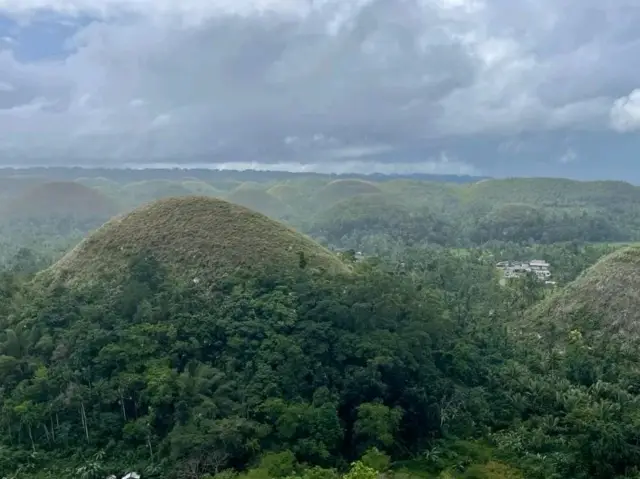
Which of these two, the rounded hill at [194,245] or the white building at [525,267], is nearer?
the rounded hill at [194,245]

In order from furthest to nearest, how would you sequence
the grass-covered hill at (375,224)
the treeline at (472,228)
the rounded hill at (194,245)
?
the grass-covered hill at (375,224) < the treeline at (472,228) < the rounded hill at (194,245)

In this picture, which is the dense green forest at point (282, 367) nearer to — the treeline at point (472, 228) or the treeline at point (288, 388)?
the treeline at point (288, 388)

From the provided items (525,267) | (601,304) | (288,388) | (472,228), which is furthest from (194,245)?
(472,228)

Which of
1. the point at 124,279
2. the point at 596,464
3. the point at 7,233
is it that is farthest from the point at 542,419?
the point at 7,233

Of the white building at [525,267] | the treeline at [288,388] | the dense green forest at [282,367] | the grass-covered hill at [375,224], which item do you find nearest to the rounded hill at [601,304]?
the dense green forest at [282,367]

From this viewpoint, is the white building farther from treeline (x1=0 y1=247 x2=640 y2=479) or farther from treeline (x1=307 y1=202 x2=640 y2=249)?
treeline (x1=0 y1=247 x2=640 y2=479)

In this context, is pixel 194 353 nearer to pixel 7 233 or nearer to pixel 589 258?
pixel 589 258

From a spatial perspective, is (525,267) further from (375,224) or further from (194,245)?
(375,224)
